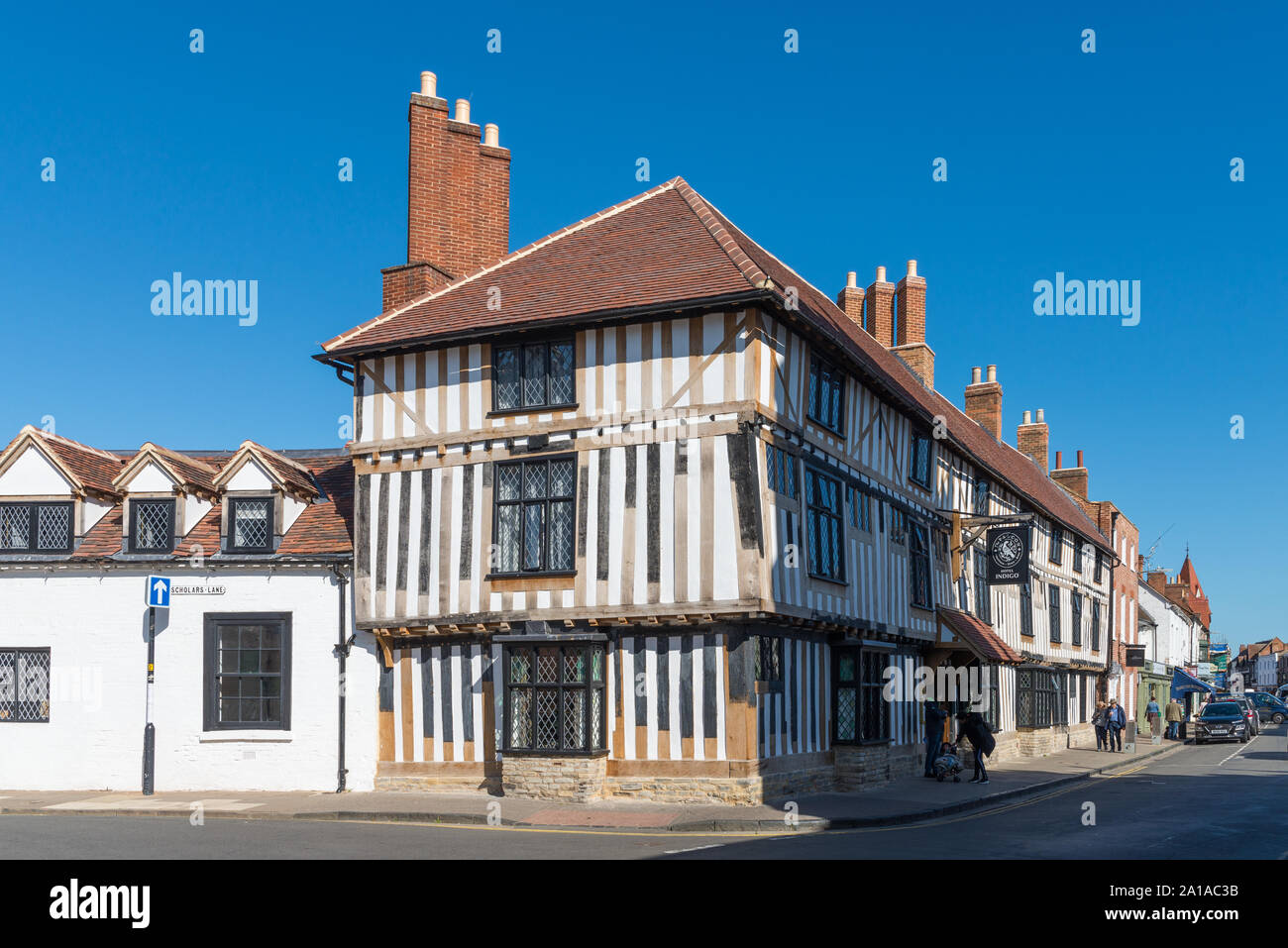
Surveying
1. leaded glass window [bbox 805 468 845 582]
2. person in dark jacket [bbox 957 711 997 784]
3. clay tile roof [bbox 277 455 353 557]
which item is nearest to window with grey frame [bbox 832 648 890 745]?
leaded glass window [bbox 805 468 845 582]

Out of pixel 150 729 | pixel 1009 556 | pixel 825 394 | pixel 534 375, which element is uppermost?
pixel 534 375

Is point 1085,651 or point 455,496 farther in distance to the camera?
point 1085,651

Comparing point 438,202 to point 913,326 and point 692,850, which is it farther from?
point 913,326

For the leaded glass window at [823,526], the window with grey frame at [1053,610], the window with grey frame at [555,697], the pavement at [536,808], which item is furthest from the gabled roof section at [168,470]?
the window with grey frame at [1053,610]

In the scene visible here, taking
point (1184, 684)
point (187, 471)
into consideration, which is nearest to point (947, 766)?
point (187, 471)

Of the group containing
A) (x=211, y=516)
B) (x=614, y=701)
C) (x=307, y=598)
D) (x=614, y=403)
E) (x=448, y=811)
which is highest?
(x=614, y=403)

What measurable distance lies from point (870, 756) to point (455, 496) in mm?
8087

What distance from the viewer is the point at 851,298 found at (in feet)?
112

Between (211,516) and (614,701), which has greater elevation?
(211,516)

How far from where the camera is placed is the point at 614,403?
710 inches

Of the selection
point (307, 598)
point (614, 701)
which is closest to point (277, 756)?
point (307, 598)

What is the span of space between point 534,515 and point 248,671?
18.6ft
